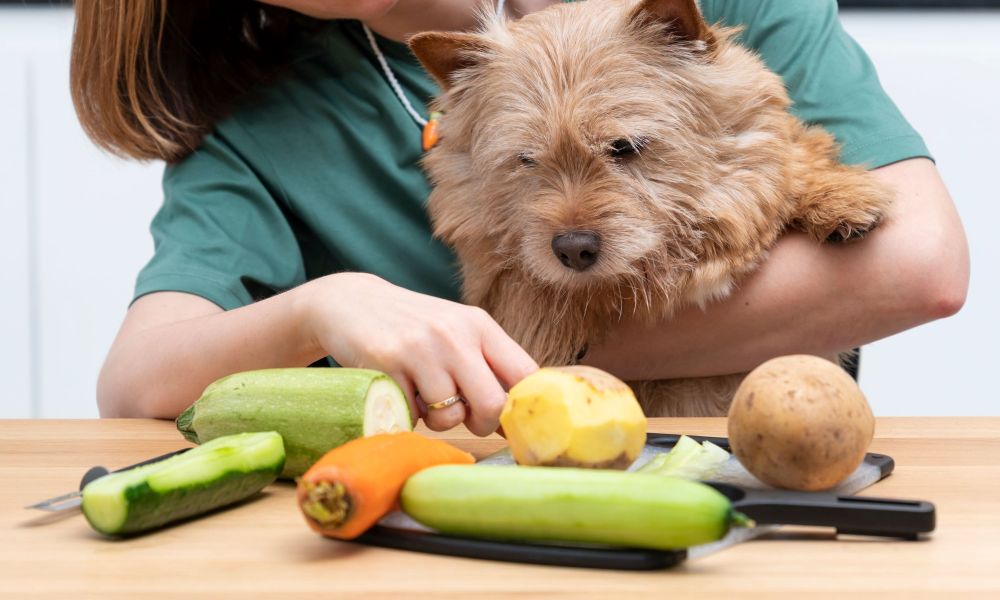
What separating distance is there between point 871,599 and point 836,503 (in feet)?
0.38

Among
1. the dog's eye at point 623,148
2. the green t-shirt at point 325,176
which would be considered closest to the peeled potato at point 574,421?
the dog's eye at point 623,148

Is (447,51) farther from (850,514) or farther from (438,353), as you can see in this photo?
(850,514)

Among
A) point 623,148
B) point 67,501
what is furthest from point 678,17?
point 67,501

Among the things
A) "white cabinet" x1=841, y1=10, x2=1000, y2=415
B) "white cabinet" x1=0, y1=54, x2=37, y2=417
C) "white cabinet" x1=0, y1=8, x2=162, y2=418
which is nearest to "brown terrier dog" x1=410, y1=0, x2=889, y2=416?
"white cabinet" x1=841, y1=10, x2=1000, y2=415

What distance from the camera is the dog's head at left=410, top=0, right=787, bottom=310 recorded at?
132 cm

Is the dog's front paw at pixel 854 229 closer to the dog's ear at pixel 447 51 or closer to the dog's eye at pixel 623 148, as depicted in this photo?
the dog's eye at pixel 623 148

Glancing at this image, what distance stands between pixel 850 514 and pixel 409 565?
0.31 metres

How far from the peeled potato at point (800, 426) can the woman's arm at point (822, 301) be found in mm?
558

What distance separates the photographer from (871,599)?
64cm

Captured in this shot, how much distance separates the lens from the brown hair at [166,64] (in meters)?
1.64

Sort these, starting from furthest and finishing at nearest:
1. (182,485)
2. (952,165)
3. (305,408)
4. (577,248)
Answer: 1. (952,165)
2. (577,248)
3. (305,408)
4. (182,485)

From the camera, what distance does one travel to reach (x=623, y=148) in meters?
1.33

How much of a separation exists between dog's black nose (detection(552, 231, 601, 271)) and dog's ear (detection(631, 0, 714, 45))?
293 mm

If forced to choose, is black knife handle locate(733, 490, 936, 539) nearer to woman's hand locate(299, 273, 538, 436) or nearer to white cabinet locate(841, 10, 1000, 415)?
woman's hand locate(299, 273, 538, 436)
